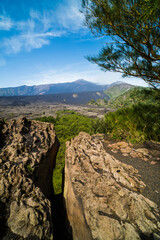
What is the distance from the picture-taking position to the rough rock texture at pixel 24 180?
116 centimetres

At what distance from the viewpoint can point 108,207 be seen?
5.54 feet

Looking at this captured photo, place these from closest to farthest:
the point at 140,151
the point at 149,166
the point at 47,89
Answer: the point at 149,166
the point at 140,151
the point at 47,89

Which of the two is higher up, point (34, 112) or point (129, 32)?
point (129, 32)

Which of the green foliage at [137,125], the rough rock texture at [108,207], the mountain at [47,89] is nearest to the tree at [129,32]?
the green foliage at [137,125]

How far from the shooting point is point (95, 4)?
350cm

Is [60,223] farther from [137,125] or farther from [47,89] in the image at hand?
[47,89]

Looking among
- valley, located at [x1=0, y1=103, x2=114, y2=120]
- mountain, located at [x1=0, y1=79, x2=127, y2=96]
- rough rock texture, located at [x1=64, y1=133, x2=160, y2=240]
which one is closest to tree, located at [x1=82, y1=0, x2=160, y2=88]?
rough rock texture, located at [x1=64, y1=133, x2=160, y2=240]

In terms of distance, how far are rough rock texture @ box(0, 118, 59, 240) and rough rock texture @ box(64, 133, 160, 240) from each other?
562mm

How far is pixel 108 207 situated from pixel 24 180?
135 cm

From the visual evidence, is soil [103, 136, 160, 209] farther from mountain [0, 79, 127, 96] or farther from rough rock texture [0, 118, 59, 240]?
→ mountain [0, 79, 127, 96]

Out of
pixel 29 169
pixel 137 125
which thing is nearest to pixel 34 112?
pixel 137 125

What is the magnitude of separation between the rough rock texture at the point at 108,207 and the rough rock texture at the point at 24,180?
562 millimetres

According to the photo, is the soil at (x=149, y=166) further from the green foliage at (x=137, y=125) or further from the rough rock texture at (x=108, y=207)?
the green foliage at (x=137, y=125)

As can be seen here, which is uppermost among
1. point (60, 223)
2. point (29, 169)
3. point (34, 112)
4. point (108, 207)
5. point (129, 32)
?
point (129, 32)
